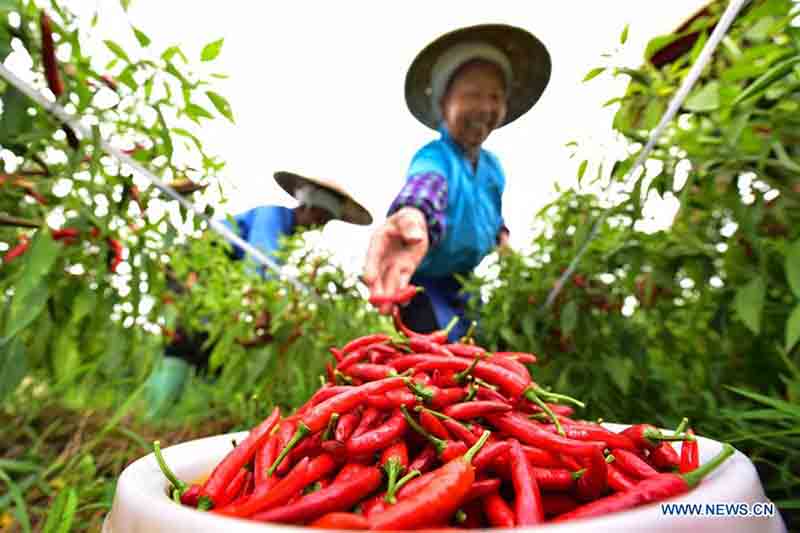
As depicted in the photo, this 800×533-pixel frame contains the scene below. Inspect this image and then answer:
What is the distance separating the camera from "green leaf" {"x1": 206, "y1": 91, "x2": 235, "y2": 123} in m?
0.97

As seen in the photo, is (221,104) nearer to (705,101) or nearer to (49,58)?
(49,58)

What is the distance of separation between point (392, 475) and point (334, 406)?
130 millimetres

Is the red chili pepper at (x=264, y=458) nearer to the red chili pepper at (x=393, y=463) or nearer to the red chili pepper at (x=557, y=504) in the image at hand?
the red chili pepper at (x=393, y=463)

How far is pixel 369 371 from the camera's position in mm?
628

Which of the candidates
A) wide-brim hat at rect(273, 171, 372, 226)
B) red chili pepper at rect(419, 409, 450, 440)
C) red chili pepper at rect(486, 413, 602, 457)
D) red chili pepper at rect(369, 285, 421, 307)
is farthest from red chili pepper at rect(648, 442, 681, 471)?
wide-brim hat at rect(273, 171, 372, 226)

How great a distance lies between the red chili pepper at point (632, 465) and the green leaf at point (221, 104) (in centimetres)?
80

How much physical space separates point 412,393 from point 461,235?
128 cm

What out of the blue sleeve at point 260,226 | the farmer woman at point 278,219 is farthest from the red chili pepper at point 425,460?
the farmer woman at point 278,219

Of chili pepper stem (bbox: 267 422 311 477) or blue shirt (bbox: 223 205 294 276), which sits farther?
blue shirt (bbox: 223 205 294 276)

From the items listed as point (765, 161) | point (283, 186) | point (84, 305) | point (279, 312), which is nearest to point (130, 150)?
point (84, 305)

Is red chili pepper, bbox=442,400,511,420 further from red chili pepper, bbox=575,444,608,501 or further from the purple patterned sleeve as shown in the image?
the purple patterned sleeve

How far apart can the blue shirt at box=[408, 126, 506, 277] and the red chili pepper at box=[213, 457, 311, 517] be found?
1267mm

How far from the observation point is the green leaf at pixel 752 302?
0.79 metres

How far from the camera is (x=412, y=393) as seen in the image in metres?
0.55
